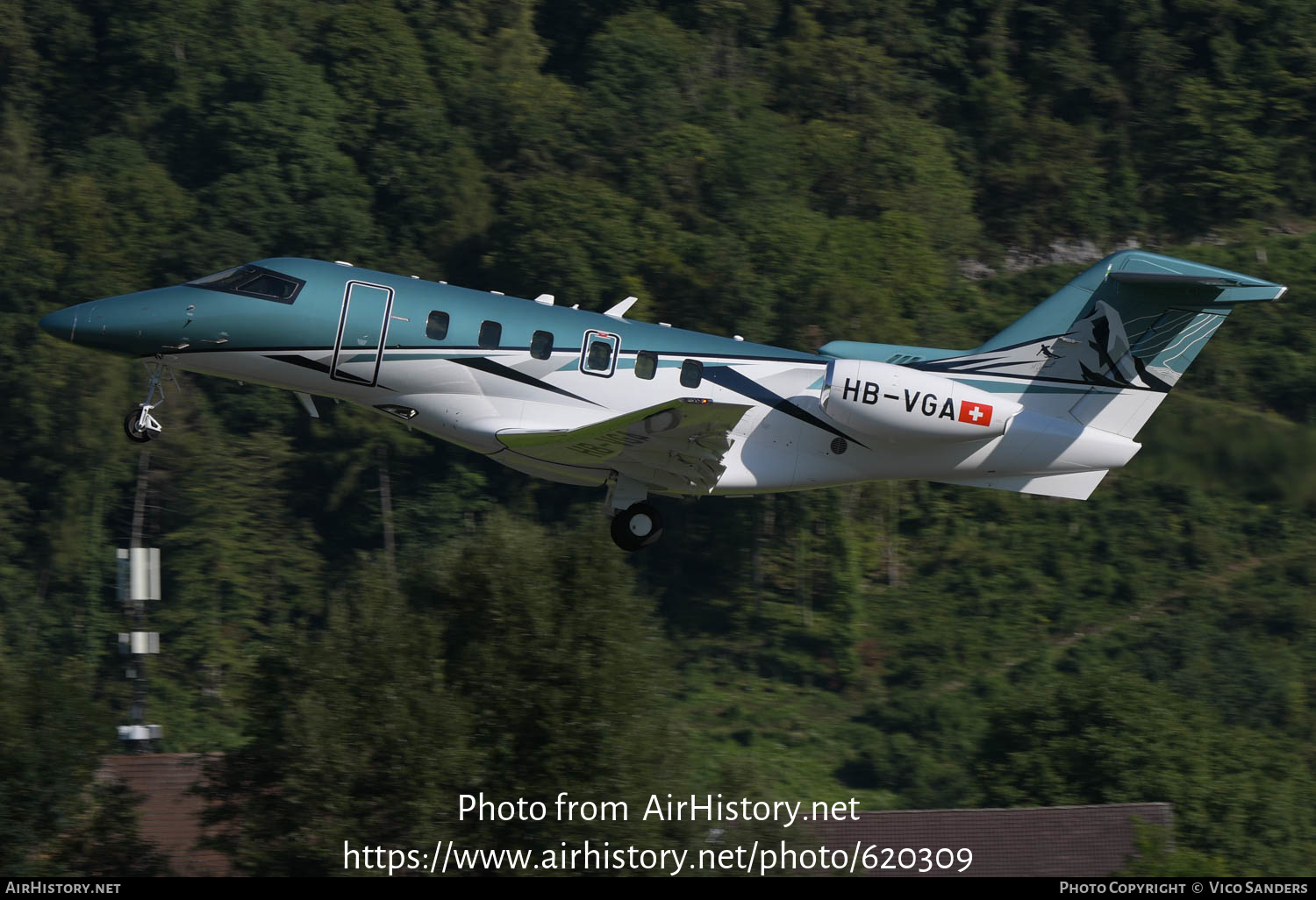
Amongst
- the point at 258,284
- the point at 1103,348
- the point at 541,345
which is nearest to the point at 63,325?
the point at 258,284

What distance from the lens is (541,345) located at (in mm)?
19688

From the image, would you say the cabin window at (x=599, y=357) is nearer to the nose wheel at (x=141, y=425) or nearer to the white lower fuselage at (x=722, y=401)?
the white lower fuselage at (x=722, y=401)

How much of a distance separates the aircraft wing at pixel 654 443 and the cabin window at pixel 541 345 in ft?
2.95

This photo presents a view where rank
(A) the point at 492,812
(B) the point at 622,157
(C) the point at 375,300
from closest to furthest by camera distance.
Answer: (C) the point at 375,300, (A) the point at 492,812, (B) the point at 622,157

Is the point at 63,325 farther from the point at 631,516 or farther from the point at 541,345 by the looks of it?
the point at 631,516

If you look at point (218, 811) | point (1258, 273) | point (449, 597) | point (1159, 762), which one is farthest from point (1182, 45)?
point (218, 811)

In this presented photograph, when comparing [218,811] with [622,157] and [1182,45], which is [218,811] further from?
[1182,45]

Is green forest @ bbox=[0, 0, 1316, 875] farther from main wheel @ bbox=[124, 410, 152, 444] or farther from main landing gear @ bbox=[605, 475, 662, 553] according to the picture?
main wheel @ bbox=[124, 410, 152, 444]

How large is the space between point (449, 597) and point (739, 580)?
25618 millimetres

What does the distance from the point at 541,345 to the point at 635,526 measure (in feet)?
8.12

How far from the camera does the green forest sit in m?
25.3

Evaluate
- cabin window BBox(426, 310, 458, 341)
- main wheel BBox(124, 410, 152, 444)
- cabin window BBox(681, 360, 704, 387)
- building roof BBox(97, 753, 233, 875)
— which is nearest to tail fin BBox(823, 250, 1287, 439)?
cabin window BBox(681, 360, 704, 387)

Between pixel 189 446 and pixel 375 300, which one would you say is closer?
pixel 375 300

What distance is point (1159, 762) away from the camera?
3631 centimetres
